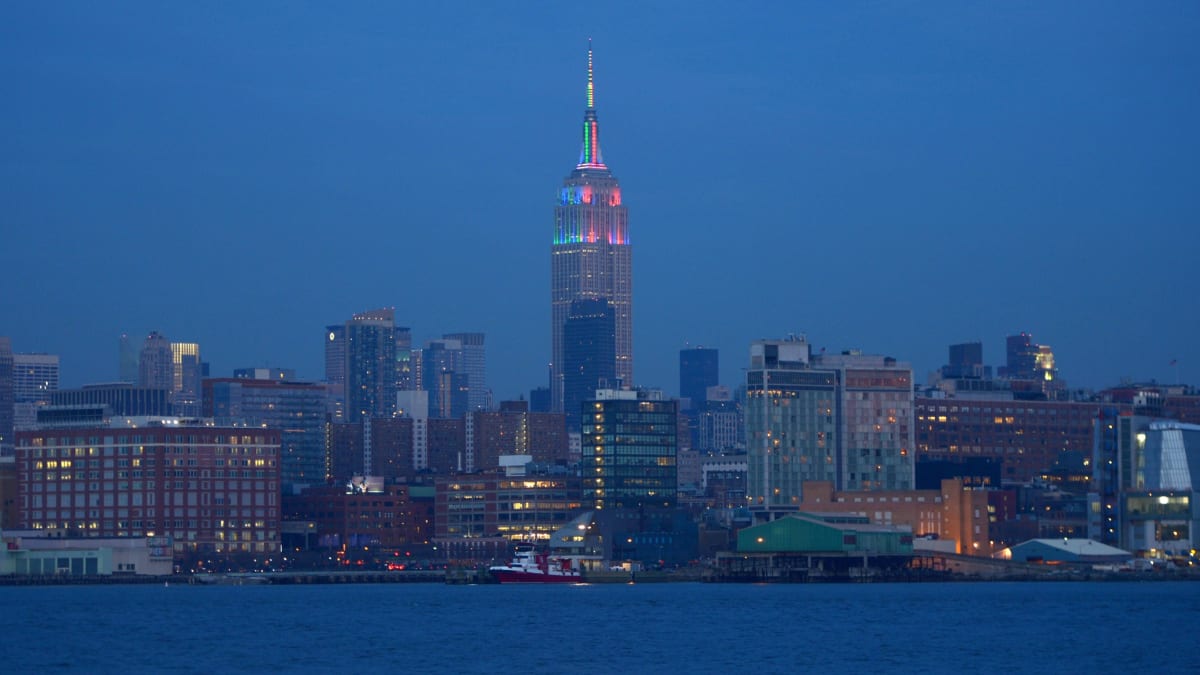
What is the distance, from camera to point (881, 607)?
181375 millimetres

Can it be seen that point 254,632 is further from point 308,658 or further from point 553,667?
point 553,667

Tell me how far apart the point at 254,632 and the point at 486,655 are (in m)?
27.4

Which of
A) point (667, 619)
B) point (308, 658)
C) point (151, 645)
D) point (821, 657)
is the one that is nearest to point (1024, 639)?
point (821, 657)

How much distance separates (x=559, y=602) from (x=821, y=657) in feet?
223

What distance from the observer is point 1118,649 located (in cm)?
13600

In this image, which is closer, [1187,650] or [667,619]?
[1187,650]

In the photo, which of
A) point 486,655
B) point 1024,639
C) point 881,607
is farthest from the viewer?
point 881,607

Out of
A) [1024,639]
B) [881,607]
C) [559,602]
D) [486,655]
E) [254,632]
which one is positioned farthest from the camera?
[559,602]

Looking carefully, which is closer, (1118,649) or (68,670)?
(68,670)

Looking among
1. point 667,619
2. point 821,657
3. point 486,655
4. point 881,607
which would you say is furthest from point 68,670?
point 881,607

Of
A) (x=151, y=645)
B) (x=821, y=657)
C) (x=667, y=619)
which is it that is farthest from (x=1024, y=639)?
(x=151, y=645)

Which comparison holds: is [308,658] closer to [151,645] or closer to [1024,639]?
[151,645]

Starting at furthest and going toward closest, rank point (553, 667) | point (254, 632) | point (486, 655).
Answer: point (254, 632), point (486, 655), point (553, 667)

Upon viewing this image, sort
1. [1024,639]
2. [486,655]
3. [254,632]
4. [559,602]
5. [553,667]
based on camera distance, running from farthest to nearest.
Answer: [559,602], [254,632], [1024,639], [486,655], [553,667]
